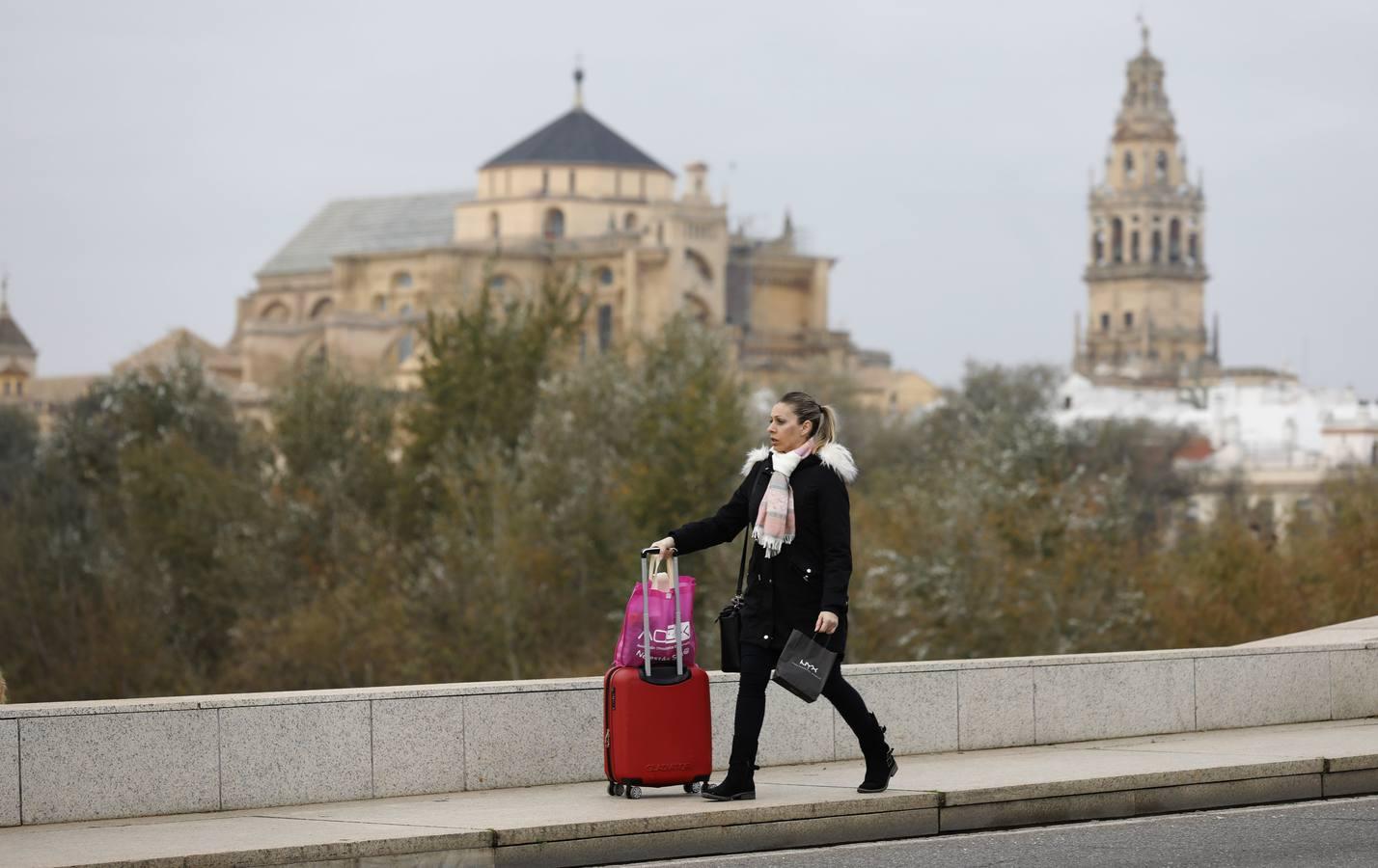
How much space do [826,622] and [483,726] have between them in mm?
2270

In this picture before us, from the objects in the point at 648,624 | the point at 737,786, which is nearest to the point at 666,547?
the point at 648,624

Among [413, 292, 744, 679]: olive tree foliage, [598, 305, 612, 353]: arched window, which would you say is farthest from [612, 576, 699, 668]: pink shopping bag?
[598, 305, 612, 353]: arched window

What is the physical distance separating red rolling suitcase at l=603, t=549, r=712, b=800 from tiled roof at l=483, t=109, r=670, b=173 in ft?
520

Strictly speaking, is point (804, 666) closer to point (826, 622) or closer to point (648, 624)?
point (826, 622)

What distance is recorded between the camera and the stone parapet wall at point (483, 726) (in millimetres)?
12250

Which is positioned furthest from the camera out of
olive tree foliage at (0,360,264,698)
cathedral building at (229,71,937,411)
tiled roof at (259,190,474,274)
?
tiled roof at (259,190,474,274)

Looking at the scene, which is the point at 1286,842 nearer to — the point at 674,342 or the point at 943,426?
the point at 674,342

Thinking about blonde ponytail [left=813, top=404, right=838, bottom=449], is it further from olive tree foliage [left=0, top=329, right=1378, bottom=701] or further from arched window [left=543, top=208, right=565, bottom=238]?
arched window [left=543, top=208, right=565, bottom=238]

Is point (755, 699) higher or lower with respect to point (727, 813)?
higher

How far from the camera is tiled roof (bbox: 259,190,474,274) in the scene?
17638cm

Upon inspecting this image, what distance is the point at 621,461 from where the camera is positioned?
63.7 metres

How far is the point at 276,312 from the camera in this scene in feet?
A: 603

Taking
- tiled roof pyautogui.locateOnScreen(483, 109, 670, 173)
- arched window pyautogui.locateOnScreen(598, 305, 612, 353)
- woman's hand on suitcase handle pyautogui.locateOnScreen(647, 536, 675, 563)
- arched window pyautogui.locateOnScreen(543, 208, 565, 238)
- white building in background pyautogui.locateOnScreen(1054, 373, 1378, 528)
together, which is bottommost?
woman's hand on suitcase handle pyautogui.locateOnScreen(647, 536, 675, 563)

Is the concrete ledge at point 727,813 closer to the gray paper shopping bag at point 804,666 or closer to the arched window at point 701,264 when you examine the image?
the gray paper shopping bag at point 804,666
